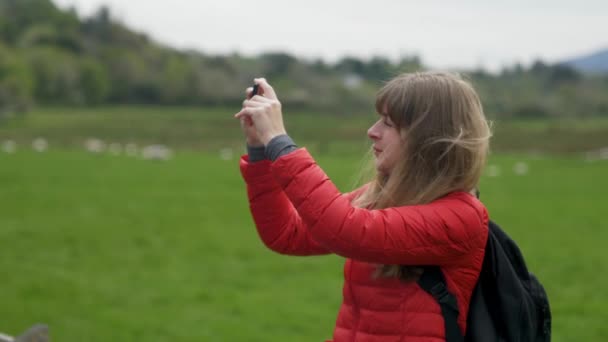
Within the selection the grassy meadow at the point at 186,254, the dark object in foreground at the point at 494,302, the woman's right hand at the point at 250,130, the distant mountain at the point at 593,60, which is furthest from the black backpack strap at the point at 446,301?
the distant mountain at the point at 593,60

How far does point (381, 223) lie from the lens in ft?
5.76

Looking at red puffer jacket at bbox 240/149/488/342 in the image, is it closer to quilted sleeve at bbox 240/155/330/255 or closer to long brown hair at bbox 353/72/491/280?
long brown hair at bbox 353/72/491/280

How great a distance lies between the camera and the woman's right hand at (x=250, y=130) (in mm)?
1914

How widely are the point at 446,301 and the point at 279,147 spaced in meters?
0.54

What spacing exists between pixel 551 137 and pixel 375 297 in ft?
129

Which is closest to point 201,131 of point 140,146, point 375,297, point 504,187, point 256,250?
point 140,146

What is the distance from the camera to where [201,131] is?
40.3m

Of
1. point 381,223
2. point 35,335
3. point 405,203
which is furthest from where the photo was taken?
point 35,335

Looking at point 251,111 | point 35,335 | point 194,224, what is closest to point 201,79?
point 194,224

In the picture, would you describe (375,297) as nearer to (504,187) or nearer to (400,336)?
(400,336)

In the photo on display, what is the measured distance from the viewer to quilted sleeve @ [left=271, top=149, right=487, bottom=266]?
5.65ft

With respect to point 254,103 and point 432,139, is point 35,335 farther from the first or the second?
point 432,139

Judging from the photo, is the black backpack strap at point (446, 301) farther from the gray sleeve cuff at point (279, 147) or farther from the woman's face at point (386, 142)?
the gray sleeve cuff at point (279, 147)

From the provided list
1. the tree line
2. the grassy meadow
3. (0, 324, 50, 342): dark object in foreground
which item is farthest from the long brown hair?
the tree line
